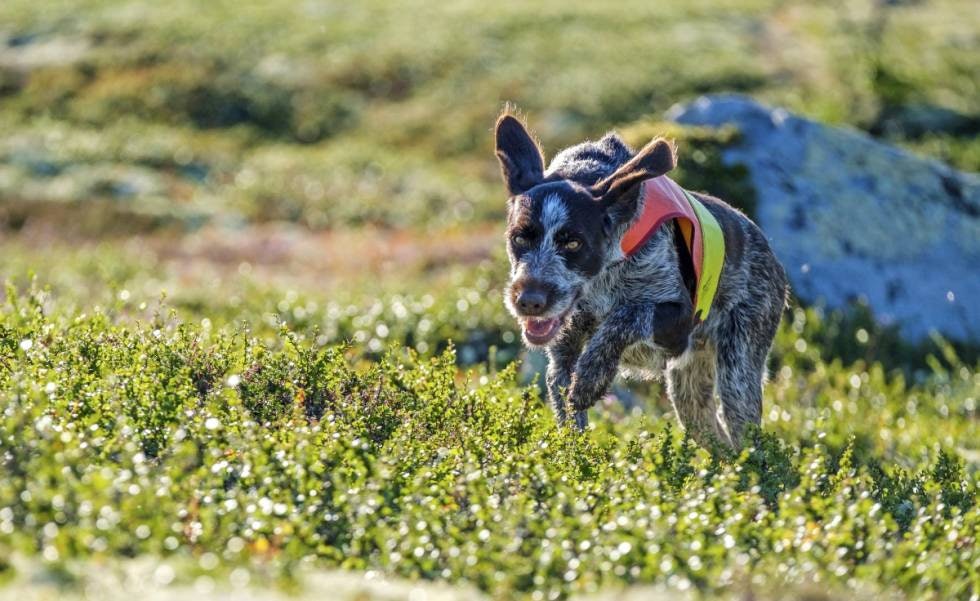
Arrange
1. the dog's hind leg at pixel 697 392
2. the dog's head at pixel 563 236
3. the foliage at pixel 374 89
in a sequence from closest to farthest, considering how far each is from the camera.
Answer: the dog's head at pixel 563 236, the dog's hind leg at pixel 697 392, the foliage at pixel 374 89

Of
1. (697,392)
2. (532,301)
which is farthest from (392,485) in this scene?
(697,392)

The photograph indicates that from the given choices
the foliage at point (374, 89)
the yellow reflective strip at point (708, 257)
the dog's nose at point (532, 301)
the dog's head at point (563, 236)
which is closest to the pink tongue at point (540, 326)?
the dog's head at point (563, 236)

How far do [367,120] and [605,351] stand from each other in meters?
31.5

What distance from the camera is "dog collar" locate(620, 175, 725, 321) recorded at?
8109 mm

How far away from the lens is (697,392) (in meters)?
9.58

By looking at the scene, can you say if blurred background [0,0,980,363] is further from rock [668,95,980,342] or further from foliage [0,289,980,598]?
foliage [0,289,980,598]

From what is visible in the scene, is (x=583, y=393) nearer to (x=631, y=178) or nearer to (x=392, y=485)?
(x=631, y=178)

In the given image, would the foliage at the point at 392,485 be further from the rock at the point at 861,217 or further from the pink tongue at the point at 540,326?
the rock at the point at 861,217

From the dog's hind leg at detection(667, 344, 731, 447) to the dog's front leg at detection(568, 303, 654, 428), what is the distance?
1.45 meters

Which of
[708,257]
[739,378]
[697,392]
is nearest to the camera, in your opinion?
[708,257]

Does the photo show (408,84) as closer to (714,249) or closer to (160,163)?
(160,163)

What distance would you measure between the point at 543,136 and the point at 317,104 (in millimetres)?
8103

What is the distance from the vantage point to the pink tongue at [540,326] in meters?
7.80

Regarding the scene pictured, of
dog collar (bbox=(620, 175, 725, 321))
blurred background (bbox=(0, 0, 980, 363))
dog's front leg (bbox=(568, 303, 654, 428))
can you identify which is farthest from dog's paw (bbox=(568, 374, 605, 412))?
blurred background (bbox=(0, 0, 980, 363))
